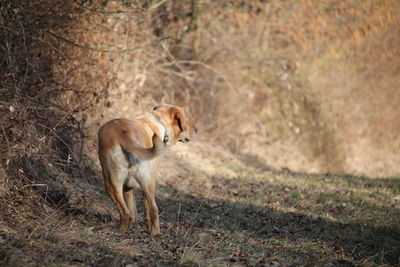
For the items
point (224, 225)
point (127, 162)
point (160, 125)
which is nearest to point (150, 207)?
point (127, 162)

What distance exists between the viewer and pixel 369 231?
23.4 feet

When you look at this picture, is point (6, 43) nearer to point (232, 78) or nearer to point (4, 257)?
point (4, 257)

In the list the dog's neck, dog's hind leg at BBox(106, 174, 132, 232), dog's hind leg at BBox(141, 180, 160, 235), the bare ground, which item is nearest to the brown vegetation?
the bare ground

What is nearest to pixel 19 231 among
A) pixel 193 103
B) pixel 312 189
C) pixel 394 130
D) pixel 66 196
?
pixel 66 196

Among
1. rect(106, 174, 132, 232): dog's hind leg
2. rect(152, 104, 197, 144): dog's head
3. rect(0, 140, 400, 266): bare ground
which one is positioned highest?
rect(152, 104, 197, 144): dog's head

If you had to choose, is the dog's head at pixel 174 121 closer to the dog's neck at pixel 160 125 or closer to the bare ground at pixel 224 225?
the dog's neck at pixel 160 125

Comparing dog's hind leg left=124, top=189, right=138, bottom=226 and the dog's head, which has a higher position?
the dog's head

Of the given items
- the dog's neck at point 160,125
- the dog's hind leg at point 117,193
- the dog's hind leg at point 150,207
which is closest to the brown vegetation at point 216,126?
the dog's hind leg at point 150,207

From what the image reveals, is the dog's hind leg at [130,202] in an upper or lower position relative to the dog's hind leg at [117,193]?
lower

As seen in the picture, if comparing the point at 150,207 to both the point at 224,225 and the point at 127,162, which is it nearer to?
the point at 127,162

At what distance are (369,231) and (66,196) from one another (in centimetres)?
393

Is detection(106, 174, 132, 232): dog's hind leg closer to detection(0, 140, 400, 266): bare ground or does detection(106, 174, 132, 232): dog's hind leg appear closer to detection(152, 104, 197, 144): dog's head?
detection(0, 140, 400, 266): bare ground

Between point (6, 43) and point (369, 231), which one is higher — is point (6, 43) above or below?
above

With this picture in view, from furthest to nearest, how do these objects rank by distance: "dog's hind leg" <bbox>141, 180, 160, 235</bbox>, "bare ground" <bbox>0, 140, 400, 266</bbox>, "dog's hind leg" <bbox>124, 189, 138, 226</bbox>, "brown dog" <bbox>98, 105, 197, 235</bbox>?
1. "dog's hind leg" <bbox>124, 189, 138, 226</bbox>
2. "dog's hind leg" <bbox>141, 180, 160, 235</bbox>
3. "brown dog" <bbox>98, 105, 197, 235</bbox>
4. "bare ground" <bbox>0, 140, 400, 266</bbox>
